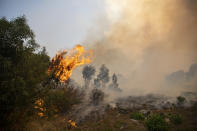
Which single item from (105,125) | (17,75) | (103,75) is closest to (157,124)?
(105,125)

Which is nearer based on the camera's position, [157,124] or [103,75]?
[157,124]

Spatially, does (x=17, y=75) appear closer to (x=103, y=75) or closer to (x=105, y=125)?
(x=105, y=125)

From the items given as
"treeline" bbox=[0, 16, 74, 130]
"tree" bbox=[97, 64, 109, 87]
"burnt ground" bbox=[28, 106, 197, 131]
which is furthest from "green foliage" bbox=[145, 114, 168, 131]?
"tree" bbox=[97, 64, 109, 87]

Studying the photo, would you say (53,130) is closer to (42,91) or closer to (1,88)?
(42,91)

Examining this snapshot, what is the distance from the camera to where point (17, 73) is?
7980 mm

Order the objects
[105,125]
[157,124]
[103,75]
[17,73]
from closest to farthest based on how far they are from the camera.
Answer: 1. [17,73]
2. [157,124]
3. [105,125]
4. [103,75]

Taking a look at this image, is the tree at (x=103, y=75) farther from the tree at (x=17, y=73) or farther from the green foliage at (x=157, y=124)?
the tree at (x=17, y=73)

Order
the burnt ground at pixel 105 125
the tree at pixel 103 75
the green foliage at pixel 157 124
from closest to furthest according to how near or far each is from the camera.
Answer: the green foliage at pixel 157 124 < the burnt ground at pixel 105 125 < the tree at pixel 103 75

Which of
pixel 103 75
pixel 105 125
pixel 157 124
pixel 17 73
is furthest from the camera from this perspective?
pixel 103 75

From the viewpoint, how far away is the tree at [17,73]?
7444 mm

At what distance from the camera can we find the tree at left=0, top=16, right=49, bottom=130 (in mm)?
7444

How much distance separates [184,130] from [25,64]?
1764cm

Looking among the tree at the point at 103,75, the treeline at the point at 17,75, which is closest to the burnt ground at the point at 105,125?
the treeline at the point at 17,75

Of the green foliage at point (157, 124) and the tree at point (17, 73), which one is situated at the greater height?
the tree at point (17, 73)
